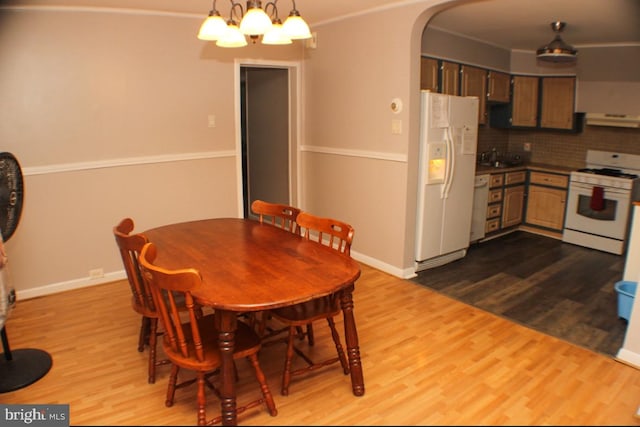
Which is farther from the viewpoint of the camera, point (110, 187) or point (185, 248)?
point (110, 187)

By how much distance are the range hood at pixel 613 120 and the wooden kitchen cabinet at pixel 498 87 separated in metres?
0.92

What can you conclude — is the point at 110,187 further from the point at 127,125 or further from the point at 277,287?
the point at 277,287

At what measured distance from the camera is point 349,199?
4664 millimetres

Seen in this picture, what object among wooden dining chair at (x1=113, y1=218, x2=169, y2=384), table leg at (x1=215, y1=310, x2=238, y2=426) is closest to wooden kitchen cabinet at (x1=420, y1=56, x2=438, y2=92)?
wooden dining chair at (x1=113, y1=218, x2=169, y2=384)

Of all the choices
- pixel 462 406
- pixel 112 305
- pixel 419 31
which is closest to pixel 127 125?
pixel 112 305

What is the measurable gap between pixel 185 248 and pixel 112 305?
1.36 m

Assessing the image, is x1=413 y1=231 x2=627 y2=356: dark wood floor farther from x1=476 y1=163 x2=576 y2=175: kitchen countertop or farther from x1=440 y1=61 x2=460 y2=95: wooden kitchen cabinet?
x1=440 y1=61 x2=460 y2=95: wooden kitchen cabinet

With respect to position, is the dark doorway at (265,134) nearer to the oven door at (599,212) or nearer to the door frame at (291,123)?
the door frame at (291,123)

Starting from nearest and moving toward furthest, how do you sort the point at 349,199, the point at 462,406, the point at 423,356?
the point at 462,406
the point at 423,356
the point at 349,199

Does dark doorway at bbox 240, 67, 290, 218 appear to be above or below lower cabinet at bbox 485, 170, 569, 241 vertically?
above

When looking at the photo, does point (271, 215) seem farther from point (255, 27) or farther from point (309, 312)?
point (255, 27)

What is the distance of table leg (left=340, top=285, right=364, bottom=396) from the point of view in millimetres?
2395

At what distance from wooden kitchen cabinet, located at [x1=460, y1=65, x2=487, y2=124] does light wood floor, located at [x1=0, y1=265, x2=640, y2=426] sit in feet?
8.39

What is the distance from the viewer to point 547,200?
555 cm
